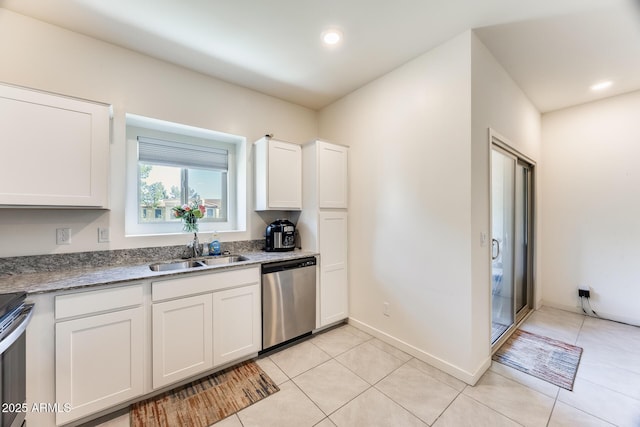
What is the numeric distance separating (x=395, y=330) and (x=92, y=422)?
246 cm

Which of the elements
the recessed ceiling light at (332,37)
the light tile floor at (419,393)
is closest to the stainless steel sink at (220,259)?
the light tile floor at (419,393)

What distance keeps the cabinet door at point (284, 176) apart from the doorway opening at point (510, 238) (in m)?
2.00

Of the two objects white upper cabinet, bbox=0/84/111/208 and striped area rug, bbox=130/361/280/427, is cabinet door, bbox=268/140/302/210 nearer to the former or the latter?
white upper cabinet, bbox=0/84/111/208

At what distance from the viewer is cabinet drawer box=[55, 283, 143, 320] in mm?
1510

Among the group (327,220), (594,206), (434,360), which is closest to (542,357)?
(434,360)

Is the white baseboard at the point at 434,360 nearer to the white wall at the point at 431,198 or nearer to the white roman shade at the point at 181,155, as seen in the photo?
the white wall at the point at 431,198

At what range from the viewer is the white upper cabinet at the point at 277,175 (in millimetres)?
2795

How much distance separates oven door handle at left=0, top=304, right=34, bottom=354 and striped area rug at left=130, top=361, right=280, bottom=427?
922 millimetres

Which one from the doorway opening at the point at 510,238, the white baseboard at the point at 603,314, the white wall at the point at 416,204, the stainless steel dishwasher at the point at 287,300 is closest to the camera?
the white wall at the point at 416,204

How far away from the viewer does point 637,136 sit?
2.97m

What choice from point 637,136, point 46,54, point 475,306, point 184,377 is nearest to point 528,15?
point 475,306

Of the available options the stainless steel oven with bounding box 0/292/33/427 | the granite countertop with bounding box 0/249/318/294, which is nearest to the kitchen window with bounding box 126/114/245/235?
the granite countertop with bounding box 0/249/318/294

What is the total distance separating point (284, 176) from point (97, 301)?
1.92 meters

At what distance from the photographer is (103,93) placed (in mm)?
2113
